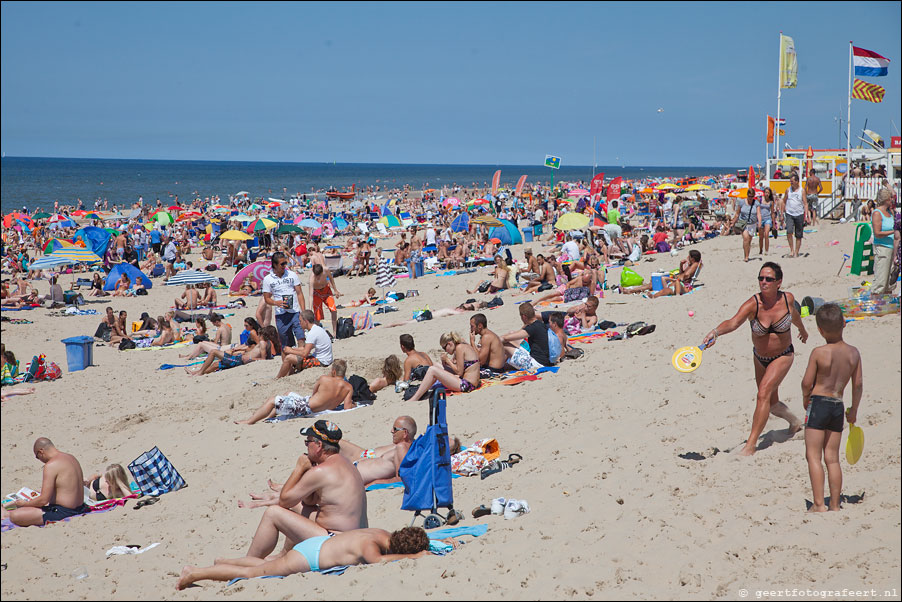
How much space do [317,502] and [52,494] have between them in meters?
2.47

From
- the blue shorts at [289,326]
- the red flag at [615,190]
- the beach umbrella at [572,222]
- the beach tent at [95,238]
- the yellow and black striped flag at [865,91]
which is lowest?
the blue shorts at [289,326]

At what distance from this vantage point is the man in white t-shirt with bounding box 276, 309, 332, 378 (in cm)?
846

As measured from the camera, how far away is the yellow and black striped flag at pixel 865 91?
1617 cm

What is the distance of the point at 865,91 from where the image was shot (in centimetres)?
1625

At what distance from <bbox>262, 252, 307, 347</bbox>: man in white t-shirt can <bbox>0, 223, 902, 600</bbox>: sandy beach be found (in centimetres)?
60

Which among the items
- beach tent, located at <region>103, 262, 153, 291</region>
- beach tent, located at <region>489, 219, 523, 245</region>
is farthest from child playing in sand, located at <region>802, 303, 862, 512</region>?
beach tent, located at <region>103, 262, 153, 291</region>

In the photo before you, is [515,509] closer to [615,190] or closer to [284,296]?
[284,296]

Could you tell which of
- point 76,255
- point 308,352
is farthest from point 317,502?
point 76,255

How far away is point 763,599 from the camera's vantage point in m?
3.22

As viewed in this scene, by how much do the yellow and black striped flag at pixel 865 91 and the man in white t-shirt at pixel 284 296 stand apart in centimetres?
1353

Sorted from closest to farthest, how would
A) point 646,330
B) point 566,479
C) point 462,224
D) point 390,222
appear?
point 566,479, point 646,330, point 462,224, point 390,222

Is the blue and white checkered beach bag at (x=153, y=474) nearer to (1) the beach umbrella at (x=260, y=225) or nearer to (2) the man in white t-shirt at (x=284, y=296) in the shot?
(2) the man in white t-shirt at (x=284, y=296)

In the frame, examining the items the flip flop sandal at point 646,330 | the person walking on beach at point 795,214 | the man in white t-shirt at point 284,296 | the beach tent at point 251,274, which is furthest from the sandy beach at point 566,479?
the beach tent at point 251,274

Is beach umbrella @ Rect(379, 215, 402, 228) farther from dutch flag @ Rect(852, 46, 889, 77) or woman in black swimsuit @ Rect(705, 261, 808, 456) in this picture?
woman in black swimsuit @ Rect(705, 261, 808, 456)
